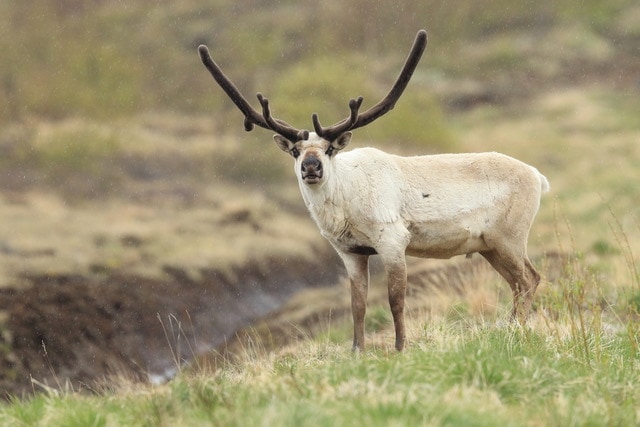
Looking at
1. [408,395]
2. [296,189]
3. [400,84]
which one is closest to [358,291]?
[400,84]

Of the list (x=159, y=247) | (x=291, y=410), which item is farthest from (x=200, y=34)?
(x=291, y=410)

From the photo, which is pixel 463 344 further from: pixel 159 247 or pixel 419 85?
pixel 419 85

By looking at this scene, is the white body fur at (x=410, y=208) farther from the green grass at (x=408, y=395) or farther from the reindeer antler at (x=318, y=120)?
the green grass at (x=408, y=395)

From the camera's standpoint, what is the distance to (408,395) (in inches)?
231

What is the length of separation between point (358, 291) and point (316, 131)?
1551 millimetres

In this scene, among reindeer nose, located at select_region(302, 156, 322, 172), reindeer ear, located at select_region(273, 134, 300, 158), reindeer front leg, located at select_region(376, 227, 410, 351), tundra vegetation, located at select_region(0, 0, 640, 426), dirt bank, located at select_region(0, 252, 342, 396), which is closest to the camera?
tundra vegetation, located at select_region(0, 0, 640, 426)

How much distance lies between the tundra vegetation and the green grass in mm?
23

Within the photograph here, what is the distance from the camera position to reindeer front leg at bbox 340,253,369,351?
365 inches

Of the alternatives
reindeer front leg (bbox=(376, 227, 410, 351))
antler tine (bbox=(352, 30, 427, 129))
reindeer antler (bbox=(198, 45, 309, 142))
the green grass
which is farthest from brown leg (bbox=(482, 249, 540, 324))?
reindeer antler (bbox=(198, 45, 309, 142))

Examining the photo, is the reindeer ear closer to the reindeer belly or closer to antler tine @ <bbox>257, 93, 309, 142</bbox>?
antler tine @ <bbox>257, 93, 309, 142</bbox>

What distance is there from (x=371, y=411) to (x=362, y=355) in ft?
8.85

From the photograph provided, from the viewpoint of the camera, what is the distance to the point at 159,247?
75.1 ft

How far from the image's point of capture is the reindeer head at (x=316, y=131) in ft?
28.4

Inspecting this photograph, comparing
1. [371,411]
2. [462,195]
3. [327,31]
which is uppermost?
[327,31]
